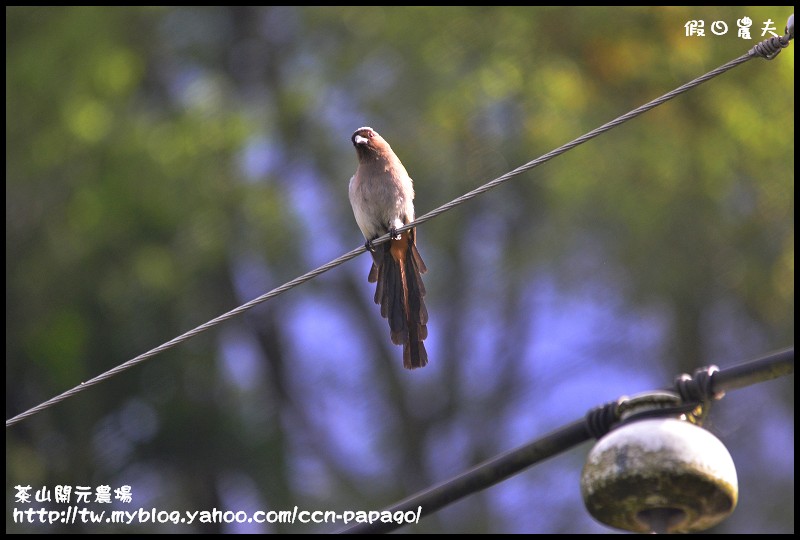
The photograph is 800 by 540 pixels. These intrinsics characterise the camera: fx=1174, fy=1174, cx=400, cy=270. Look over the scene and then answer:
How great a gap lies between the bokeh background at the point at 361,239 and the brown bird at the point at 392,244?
15.0 feet

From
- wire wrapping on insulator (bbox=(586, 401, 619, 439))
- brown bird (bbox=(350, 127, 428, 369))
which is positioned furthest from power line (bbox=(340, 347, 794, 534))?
brown bird (bbox=(350, 127, 428, 369))

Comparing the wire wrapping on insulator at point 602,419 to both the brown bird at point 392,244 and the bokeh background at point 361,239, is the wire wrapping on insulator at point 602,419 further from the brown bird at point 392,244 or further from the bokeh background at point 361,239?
the bokeh background at point 361,239

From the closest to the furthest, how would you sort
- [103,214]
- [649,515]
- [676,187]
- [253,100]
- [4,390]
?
1. [649,515]
2. [4,390]
3. [103,214]
4. [676,187]
5. [253,100]

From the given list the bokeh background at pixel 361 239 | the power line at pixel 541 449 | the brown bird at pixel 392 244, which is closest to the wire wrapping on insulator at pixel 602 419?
the power line at pixel 541 449

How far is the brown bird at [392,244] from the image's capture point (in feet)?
21.9

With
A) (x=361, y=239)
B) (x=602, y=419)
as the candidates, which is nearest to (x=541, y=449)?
(x=602, y=419)

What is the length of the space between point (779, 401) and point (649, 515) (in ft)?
30.1

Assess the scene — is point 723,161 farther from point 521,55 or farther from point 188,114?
point 188,114

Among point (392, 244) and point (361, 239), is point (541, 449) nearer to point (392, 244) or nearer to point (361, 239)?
point (392, 244)

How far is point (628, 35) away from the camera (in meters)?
13.1

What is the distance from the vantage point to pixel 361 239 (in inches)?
487

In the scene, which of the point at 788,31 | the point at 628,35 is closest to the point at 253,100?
the point at 628,35

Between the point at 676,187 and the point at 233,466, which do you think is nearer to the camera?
the point at 233,466

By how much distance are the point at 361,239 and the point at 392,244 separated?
16.9ft
